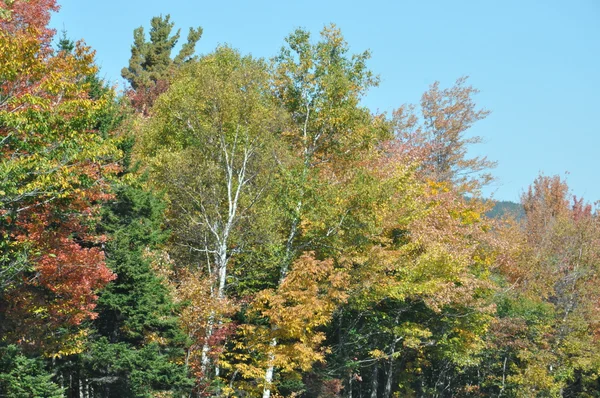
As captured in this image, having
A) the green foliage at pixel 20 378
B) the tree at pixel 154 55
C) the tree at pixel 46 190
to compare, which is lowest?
the green foliage at pixel 20 378

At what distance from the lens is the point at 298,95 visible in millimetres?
26766

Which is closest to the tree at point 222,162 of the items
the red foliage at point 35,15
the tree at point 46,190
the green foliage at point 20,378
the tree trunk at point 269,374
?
the tree trunk at point 269,374

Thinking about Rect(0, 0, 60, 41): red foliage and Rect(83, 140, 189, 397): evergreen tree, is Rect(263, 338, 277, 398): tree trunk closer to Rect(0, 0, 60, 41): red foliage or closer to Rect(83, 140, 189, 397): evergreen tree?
Rect(83, 140, 189, 397): evergreen tree

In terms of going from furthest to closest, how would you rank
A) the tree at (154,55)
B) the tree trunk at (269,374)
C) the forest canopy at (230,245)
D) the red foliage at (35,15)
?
the tree at (154,55)
the red foliage at (35,15)
the tree trunk at (269,374)
the forest canopy at (230,245)

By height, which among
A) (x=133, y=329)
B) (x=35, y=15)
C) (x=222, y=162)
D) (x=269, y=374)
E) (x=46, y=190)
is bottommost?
(x=269, y=374)

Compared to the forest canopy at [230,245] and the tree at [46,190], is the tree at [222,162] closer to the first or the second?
the forest canopy at [230,245]

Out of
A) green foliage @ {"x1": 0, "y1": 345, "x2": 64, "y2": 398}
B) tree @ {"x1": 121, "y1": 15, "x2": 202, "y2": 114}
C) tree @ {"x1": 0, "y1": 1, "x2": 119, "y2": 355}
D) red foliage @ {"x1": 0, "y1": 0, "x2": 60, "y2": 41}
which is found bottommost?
green foliage @ {"x1": 0, "y1": 345, "x2": 64, "y2": 398}

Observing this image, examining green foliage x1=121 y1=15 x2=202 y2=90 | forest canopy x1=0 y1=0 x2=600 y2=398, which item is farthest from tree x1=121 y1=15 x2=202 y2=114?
forest canopy x1=0 y1=0 x2=600 y2=398

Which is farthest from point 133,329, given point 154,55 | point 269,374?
point 154,55

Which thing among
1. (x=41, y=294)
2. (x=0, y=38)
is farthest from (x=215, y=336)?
(x=0, y=38)

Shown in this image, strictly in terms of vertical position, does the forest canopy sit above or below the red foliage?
below

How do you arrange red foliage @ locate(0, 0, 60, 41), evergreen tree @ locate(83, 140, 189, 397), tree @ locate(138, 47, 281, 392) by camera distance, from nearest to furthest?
evergreen tree @ locate(83, 140, 189, 397), red foliage @ locate(0, 0, 60, 41), tree @ locate(138, 47, 281, 392)

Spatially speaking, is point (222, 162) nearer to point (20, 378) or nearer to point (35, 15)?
point (35, 15)

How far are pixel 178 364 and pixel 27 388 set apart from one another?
563 centimetres
